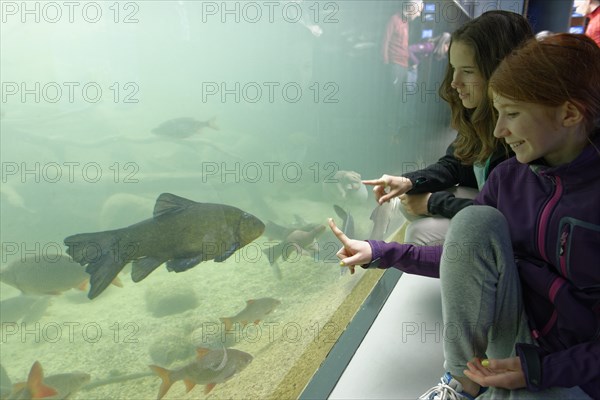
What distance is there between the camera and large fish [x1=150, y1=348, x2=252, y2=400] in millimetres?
1246

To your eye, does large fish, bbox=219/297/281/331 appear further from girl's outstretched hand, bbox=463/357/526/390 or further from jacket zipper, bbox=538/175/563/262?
jacket zipper, bbox=538/175/563/262

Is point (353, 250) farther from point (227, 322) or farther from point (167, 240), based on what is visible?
point (227, 322)

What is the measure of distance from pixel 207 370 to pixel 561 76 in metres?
1.25

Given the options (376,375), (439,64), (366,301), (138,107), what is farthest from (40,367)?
(439,64)

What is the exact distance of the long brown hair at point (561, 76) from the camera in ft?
2.95

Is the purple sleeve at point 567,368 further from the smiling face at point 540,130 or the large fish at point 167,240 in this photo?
the large fish at point 167,240

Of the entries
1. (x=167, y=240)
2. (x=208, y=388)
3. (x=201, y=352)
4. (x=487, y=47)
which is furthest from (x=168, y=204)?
(x=487, y=47)

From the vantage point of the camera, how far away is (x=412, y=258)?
3.95 feet

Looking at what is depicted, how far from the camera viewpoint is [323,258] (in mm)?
2303

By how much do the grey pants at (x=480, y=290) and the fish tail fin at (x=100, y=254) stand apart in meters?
0.87

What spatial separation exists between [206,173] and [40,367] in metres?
0.82

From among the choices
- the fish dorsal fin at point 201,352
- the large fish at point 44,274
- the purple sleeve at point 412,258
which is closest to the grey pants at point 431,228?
the purple sleeve at point 412,258

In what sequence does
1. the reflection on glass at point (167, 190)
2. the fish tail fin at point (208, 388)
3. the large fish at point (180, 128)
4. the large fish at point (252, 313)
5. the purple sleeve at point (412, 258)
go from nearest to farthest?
the reflection on glass at point (167, 190) → the purple sleeve at point (412, 258) → the fish tail fin at point (208, 388) → the large fish at point (180, 128) → the large fish at point (252, 313)

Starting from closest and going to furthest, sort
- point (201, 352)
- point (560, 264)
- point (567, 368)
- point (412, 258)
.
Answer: point (567, 368) → point (560, 264) → point (412, 258) → point (201, 352)
